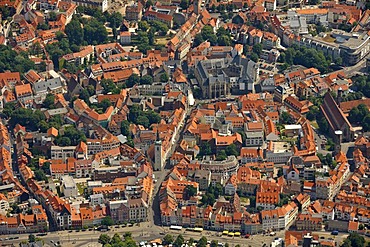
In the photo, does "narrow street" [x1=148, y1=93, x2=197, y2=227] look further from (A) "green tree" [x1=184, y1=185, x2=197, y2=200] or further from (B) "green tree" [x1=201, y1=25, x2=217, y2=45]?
(B) "green tree" [x1=201, y1=25, x2=217, y2=45]

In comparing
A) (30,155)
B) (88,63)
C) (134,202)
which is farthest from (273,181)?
(88,63)

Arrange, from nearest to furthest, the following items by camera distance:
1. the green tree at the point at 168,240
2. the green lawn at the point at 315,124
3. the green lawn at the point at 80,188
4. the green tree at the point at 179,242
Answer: the green tree at the point at 179,242, the green tree at the point at 168,240, the green lawn at the point at 80,188, the green lawn at the point at 315,124

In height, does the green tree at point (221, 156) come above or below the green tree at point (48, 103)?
below

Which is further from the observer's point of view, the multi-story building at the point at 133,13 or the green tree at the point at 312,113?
the multi-story building at the point at 133,13

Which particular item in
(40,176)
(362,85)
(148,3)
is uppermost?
(148,3)

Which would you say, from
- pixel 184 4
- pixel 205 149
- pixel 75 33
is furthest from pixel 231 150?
pixel 184 4

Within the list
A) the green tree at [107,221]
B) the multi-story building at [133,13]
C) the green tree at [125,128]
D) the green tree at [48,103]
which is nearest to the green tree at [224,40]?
the multi-story building at [133,13]

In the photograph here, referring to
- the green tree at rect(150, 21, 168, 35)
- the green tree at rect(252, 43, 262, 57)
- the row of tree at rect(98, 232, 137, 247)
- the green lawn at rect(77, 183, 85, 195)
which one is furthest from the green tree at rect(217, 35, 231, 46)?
the row of tree at rect(98, 232, 137, 247)

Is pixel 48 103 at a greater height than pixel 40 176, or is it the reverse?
pixel 48 103

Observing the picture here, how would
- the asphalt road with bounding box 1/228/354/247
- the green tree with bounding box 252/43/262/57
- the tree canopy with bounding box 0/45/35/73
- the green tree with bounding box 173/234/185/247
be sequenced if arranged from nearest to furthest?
the green tree with bounding box 173/234/185/247 → the asphalt road with bounding box 1/228/354/247 → the tree canopy with bounding box 0/45/35/73 → the green tree with bounding box 252/43/262/57

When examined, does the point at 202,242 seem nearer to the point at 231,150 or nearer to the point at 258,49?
the point at 231,150

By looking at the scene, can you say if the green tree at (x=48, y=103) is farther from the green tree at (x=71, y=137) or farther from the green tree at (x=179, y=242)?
the green tree at (x=179, y=242)

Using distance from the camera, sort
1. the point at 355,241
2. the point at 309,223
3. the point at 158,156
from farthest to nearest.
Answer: the point at 158,156, the point at 309,223, the point at 355,241
